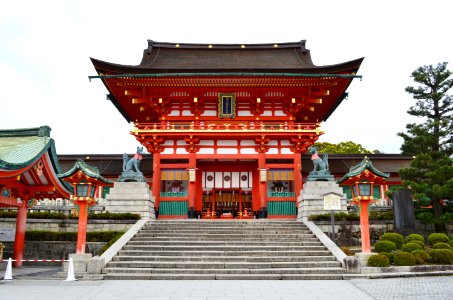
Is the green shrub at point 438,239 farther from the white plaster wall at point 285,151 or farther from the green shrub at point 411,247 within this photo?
the white plaster wall at point 285,151

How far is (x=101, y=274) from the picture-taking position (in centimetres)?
1202

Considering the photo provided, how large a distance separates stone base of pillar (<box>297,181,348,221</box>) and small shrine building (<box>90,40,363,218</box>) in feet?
9.90

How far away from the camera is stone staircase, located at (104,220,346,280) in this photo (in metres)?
12.3

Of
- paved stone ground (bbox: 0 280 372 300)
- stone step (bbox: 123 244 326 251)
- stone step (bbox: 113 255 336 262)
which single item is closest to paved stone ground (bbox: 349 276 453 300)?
paved stone ground (bbox: 0 280 372 300)

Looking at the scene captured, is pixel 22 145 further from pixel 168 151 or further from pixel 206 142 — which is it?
pixel 206 142

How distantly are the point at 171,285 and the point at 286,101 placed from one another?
53.7 ft

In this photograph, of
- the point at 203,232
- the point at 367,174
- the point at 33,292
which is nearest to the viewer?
the point at 33,292

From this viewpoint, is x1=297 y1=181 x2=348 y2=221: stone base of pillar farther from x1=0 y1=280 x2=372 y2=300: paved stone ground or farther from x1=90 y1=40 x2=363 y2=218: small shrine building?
x1=0 y1=280 x2=372 y2=300: paved stone ground

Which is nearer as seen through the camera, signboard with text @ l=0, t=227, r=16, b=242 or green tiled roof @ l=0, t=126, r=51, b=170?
green tiled roof @ l=0, t=126, r=51, b=170

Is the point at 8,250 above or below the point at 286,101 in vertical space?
below

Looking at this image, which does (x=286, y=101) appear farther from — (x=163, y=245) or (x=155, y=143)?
(x=163, y=245)

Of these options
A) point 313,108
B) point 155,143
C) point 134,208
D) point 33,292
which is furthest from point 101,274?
point 313,108

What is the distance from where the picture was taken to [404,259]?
12.7m

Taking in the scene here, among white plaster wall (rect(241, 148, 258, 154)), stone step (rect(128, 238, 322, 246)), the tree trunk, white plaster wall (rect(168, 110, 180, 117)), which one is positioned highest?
white plaster wall (rect(168, 110, 180, 117))
